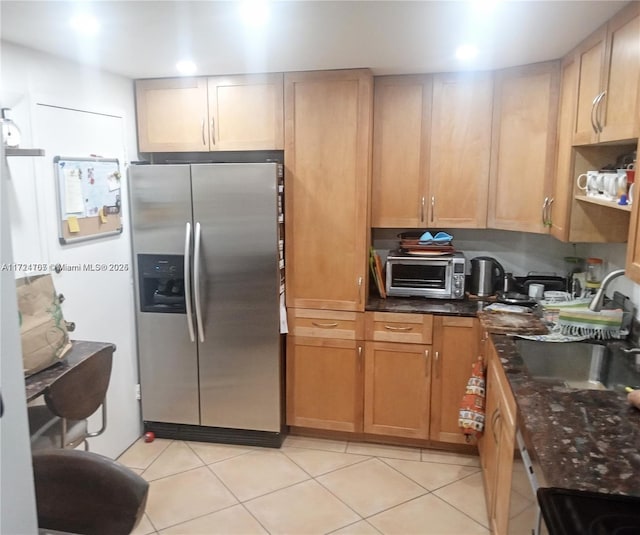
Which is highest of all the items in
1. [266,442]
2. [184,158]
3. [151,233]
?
[184,158]

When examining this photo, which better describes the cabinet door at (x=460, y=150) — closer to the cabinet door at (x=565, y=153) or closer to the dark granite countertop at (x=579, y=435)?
the cabinet door at (x=565, y=153)

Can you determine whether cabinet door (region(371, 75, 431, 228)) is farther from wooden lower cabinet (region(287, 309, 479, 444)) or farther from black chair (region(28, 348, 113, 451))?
black chair (region(28, 348, 113, 451))

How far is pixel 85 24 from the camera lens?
6.69ft

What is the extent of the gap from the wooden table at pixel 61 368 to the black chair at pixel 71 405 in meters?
0.03

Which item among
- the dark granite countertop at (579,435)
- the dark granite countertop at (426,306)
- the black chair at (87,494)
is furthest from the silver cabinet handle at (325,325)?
→ the black chair at (87,494)

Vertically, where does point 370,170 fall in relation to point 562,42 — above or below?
below

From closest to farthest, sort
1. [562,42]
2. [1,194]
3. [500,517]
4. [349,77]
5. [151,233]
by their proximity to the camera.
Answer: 1. [1,194]
2. [500,517]
3. [562,42]
4. [349,77]
5. [151,233]

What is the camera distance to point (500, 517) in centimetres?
210

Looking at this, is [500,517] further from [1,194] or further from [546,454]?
[1,194]

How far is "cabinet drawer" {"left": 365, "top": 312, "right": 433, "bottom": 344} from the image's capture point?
2.99 m

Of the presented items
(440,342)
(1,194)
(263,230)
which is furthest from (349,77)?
(1,194)

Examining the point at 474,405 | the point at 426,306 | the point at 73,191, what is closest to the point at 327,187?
the point at 426,306

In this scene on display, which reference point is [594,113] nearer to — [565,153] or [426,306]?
[565,153]

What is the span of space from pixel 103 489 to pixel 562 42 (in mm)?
2549
